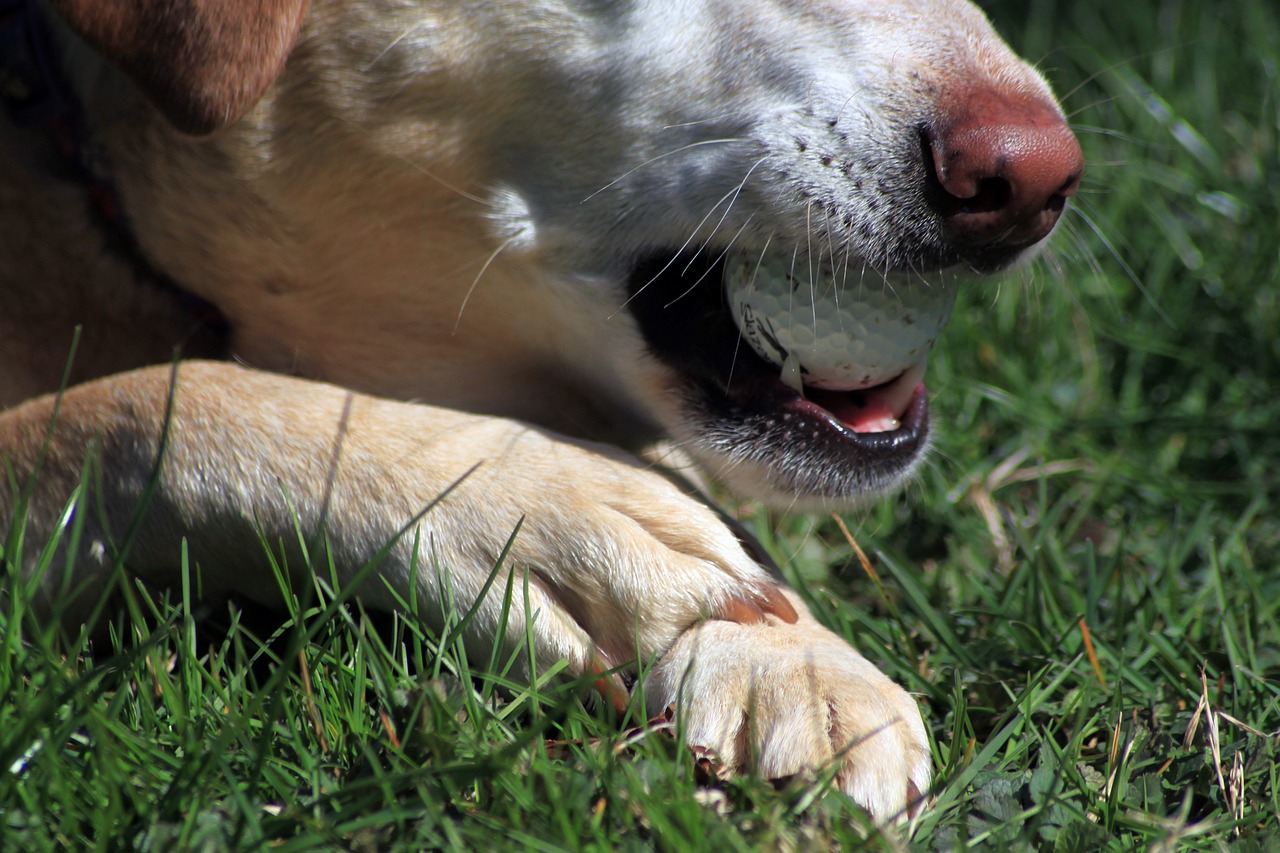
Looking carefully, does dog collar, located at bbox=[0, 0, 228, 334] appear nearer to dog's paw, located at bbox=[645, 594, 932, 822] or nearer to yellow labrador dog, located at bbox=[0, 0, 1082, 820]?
yellow labrador dog, located at bbox=[0, 0, 1082, 820]

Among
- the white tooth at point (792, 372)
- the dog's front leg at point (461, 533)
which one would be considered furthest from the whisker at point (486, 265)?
the white tooth at point (792, 372)

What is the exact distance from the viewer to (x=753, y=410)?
1933 mm

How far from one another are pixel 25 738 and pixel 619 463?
80 centimetres

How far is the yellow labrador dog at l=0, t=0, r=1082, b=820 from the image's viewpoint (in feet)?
5.18

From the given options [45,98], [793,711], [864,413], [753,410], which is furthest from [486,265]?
[793,711]

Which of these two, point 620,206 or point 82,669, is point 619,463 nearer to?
point 620,206

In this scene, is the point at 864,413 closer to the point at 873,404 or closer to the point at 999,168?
the point at 873,404

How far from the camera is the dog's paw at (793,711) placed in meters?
1.39

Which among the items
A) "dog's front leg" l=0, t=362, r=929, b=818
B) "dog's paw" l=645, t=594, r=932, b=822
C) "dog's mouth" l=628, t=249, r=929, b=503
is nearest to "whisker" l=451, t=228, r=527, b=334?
"dog's mouth" l=628, t=249, r=929, b=503

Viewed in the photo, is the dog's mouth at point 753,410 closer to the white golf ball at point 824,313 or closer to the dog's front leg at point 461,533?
the white golf ball at point 824,313

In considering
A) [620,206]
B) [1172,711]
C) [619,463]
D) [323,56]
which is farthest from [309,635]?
[1172,711]

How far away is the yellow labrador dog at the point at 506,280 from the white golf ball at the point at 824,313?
3 cm

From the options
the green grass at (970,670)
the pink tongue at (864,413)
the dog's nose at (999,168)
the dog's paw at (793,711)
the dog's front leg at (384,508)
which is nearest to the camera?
the green grass at (970,670)

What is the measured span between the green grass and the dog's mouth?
174mm
